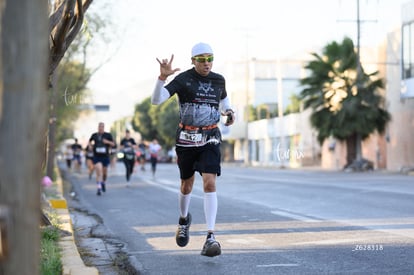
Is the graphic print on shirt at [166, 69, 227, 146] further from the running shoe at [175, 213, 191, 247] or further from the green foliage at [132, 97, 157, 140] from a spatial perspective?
the green foliage at [132, 97, 157, 140]

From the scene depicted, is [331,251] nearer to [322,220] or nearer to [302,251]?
[302,251]

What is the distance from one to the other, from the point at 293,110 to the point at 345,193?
61.2 metres

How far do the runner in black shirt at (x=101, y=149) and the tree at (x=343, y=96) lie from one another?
76.1ft

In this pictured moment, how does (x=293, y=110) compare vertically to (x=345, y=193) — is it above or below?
above

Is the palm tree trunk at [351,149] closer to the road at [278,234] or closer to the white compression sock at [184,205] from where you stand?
the road at [278,234]

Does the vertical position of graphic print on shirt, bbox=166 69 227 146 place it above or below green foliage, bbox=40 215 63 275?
above

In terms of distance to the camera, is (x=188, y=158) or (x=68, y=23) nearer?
(x=188, y=158)

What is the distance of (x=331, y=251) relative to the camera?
7.47 m

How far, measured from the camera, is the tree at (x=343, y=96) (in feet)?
136

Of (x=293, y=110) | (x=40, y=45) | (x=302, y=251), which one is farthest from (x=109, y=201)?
(x=293, y=110)

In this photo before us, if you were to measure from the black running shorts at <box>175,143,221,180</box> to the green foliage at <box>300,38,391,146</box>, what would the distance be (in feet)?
114

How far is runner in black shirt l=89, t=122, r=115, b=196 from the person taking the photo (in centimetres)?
2005

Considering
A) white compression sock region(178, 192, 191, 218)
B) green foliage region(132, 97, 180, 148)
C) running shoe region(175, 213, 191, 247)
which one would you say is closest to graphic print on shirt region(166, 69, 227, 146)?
white compression sock region(178, 192, 191, 218)

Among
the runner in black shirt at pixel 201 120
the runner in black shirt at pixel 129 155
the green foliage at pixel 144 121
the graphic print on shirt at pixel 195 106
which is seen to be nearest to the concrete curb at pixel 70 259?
the runner in black shirt at pixel 201 120
